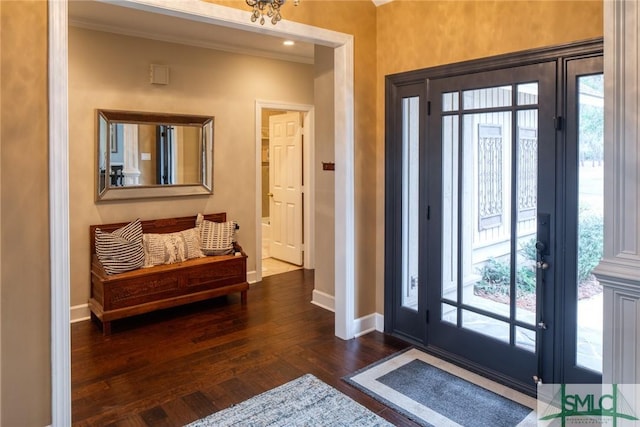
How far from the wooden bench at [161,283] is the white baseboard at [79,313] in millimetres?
125

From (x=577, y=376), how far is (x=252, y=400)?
193cm

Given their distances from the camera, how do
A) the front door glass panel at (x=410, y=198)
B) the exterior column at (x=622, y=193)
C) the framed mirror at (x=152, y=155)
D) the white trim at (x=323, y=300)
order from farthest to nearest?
the white trim at (x=323, y=300) → the framed mirror at (x=152, y=155) → the front door glass panel at (x=410, y=198) → the exterior column at (x=622, y=193)

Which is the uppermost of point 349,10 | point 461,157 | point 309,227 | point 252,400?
point 349,10

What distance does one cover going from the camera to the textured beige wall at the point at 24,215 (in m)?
2.20

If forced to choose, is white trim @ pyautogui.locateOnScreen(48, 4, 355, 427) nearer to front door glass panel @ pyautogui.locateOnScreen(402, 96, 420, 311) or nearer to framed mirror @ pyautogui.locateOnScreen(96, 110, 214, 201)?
front door glass panel @ pyautogui.locateOnScreen(402, 96, 420, 311)

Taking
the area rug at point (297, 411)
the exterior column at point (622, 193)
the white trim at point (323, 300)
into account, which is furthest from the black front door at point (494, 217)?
the white trim at point (323, 300)

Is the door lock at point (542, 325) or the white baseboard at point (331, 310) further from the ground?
the door lock at point (542, 325)

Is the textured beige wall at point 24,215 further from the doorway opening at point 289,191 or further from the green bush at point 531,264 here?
the doorway opening at point 289,191

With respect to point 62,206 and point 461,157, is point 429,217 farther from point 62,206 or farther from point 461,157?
point 62,206

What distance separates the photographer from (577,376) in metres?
2.65

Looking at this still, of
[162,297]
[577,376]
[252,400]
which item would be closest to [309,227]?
[162,297]

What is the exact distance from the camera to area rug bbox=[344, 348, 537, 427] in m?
2.60

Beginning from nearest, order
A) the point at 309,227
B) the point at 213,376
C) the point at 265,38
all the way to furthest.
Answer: the point at 213,376, the point at 265,38, the point at 309,227

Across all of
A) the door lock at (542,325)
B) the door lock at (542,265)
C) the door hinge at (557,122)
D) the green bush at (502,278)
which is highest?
the door hinge at (557,122)
